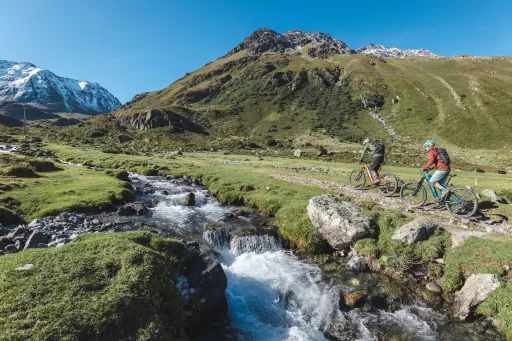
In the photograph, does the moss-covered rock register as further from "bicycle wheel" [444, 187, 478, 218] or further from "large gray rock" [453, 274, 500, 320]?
"bicycle wheel" [444, 187, 478, 218]

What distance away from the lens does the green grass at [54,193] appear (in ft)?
79.6

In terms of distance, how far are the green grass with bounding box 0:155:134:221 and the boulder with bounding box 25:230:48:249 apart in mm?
8014

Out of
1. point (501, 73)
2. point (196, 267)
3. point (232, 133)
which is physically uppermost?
point (501, 73)

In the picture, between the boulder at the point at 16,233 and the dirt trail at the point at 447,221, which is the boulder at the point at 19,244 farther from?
the dirt trail at the point at 447,221

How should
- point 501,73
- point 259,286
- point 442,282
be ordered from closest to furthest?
point 442,282 < point 259,286 < point 501,73

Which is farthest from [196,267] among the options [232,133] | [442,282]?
[232,133]

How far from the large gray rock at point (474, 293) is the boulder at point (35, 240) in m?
21.9

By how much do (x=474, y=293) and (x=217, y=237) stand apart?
16016mm

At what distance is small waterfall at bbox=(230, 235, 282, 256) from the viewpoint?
2114 cm

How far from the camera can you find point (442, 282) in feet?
50.2

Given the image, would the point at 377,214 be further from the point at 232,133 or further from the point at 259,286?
the point at 232,133

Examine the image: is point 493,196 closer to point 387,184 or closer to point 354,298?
point 387,184

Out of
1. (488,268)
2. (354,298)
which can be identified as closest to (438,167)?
(488,268)

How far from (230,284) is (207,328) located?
147 inches
